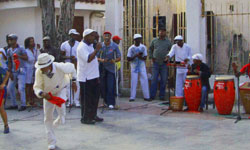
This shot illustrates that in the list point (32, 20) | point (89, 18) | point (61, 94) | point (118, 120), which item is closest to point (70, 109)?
point (118, 120)

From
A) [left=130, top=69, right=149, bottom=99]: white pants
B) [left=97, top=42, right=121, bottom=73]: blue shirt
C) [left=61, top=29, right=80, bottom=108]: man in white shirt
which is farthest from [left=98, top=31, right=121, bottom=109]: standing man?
[left=130, top=69, right=149, bottom=99]: white pants

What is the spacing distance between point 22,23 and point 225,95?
39.1ft

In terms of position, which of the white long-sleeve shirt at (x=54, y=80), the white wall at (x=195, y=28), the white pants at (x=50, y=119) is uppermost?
the white wall at (x=195, y=28)

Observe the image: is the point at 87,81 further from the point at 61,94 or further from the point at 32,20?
the point at 32,20

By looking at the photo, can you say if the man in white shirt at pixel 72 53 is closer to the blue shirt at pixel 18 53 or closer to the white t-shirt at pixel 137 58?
the blue shirt at pixel 18 53

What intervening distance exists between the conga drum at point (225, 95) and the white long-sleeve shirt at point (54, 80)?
3.82 metres

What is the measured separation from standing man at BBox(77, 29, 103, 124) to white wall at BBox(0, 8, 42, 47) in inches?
412

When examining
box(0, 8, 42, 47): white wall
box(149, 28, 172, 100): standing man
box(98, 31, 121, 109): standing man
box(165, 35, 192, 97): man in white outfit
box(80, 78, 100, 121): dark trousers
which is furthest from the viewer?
box(0, 8, 42, 47): white wall

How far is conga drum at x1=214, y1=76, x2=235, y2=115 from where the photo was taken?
937 centimetres

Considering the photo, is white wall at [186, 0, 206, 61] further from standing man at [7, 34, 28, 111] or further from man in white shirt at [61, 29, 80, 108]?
standing man at [7, 34, 28, 111]

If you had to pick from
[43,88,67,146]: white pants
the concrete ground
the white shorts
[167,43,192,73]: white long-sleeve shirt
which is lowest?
the concrete ground

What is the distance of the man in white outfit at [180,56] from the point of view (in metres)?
11.0

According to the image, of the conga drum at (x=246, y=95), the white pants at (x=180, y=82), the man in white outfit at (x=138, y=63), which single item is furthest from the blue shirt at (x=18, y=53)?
the conga drum at (x=246, y=95)

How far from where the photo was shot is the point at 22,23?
1888 centimetres
